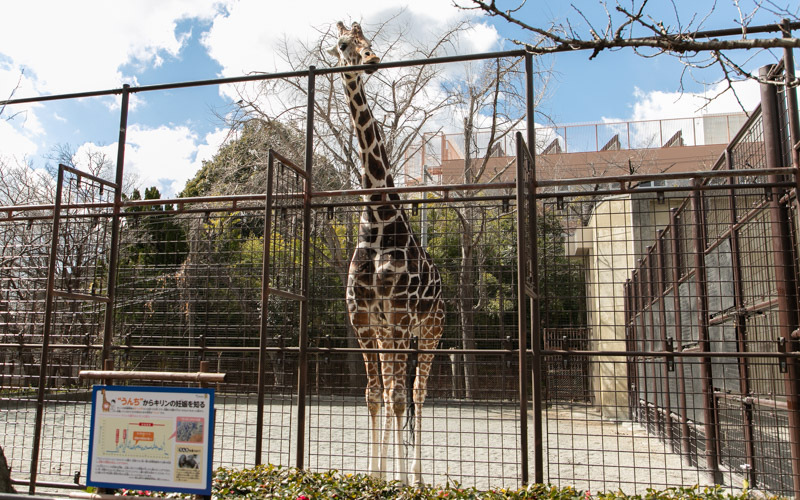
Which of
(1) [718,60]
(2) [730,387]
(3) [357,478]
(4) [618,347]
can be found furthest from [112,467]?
(4) [618,347]

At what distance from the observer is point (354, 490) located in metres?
3.77

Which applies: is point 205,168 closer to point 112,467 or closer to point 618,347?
point 618,347

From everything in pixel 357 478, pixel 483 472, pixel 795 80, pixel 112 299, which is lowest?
pixel 483 472

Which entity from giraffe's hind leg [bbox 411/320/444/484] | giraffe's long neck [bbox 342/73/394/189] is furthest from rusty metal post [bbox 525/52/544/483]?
giraffe's long neck [bbox 342/73/394/189]

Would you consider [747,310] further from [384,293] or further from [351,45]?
[351,45]

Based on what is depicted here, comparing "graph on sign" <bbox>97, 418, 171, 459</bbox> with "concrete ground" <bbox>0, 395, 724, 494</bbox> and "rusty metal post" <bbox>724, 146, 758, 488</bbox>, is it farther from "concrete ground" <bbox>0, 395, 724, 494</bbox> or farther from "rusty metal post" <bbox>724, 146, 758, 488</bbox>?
"rusty metal post" <bbox>724, 146, 758, 488</bbox>

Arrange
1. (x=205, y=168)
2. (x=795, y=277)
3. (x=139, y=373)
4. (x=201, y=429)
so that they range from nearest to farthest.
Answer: (x=201, y=429) < (x=139, y=373) < (x=795, y=277) < (x=205, y=168)

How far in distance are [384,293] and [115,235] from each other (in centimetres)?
257

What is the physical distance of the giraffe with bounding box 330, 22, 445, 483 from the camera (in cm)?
598

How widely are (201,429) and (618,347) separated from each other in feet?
42.5

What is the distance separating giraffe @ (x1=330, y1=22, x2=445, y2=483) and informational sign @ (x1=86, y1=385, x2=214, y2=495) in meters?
2.54

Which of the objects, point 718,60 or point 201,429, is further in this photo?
point 201,429

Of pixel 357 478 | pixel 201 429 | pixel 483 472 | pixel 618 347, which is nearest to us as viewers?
pixel 201 429

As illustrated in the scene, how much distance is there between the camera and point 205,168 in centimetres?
2686
